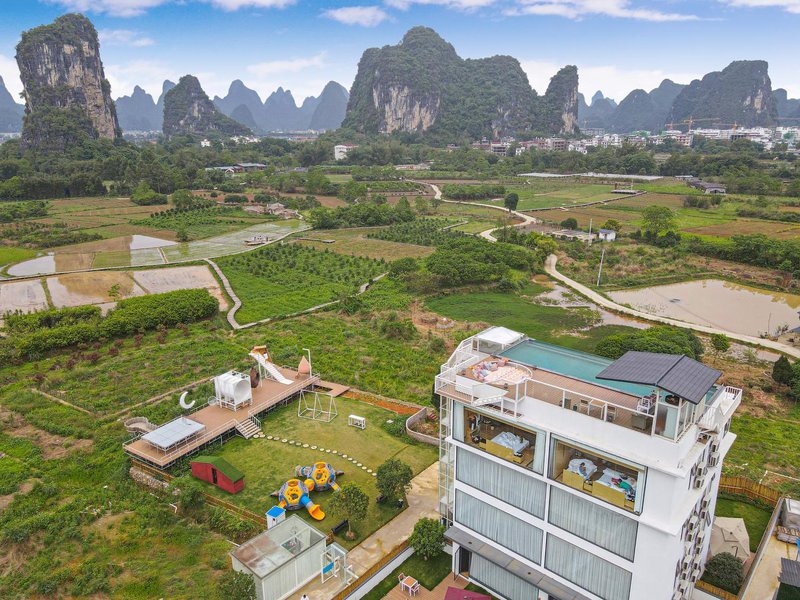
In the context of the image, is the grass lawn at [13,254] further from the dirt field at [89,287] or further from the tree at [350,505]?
the tree at [350,505]

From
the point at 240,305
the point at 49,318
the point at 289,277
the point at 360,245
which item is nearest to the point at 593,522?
the point at 240,305

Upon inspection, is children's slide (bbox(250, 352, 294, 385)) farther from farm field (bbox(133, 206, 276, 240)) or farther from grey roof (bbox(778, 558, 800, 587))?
farm field (bbox(133, 206, 276, 240))

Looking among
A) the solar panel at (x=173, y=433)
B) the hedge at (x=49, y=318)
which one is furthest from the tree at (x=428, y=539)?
the hedge at (x=49, y=318)

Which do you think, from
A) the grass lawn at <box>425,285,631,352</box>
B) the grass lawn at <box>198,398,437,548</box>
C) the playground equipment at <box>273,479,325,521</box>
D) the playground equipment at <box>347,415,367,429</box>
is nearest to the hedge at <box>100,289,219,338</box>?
the grass lawn at <box>198,398,437,548</box>

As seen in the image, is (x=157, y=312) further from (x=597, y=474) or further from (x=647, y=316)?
(x=647, y=316)

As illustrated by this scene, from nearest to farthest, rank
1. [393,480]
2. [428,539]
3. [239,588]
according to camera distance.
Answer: [239,588]
[428,539]
[393,480]

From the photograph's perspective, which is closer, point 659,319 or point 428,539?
point 428,539
